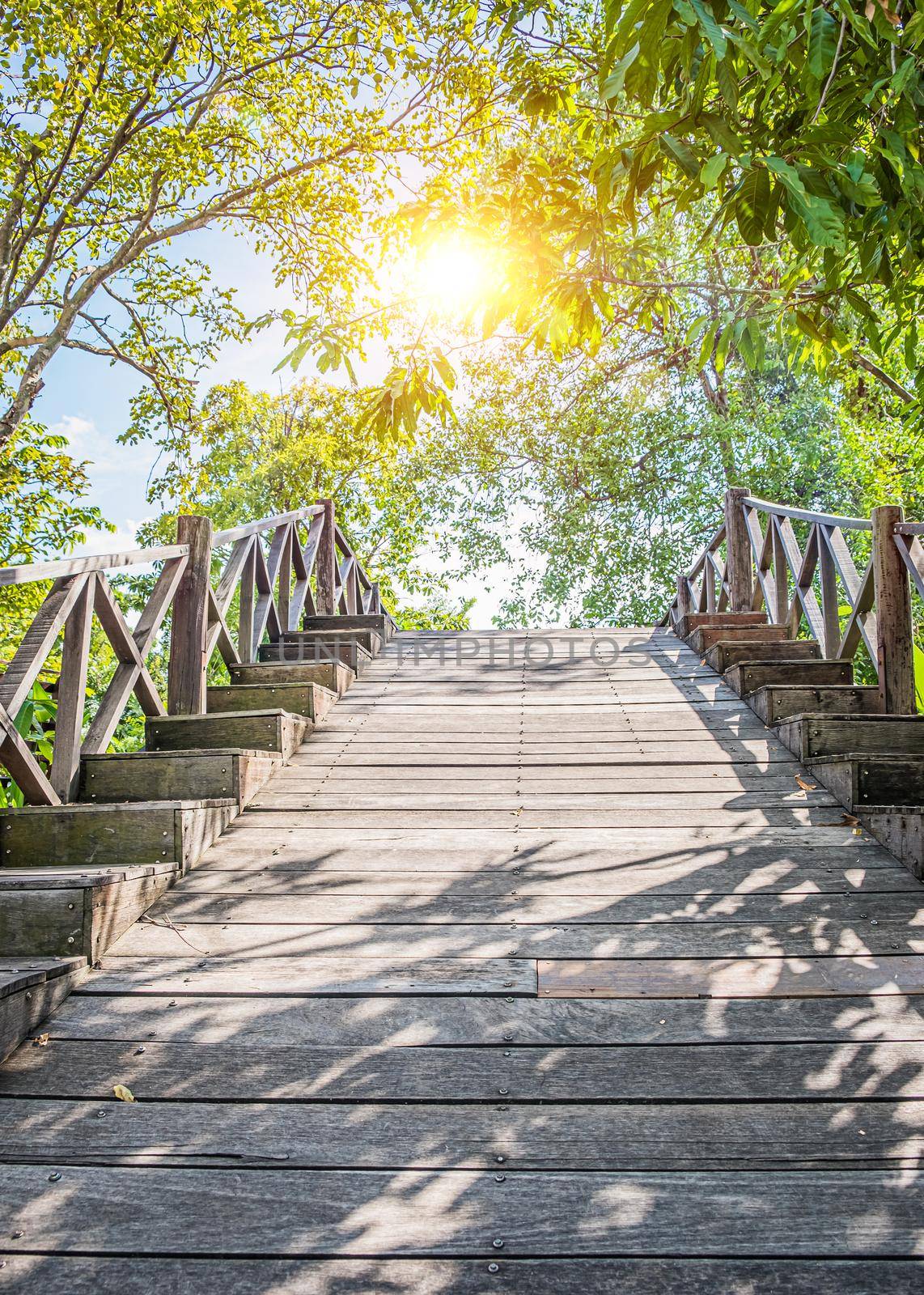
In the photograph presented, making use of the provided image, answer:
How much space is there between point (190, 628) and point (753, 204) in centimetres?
295

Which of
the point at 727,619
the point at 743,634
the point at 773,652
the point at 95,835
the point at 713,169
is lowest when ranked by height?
the point at 95,835

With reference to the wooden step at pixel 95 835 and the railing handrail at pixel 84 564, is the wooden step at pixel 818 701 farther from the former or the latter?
the railing handrail at pixel 84 564

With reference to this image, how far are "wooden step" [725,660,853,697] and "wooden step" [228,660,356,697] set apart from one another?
7.61ft

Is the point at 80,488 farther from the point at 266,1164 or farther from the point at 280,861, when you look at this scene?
the point at 266,1164

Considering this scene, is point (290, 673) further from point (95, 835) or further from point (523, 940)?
point (523, 940)

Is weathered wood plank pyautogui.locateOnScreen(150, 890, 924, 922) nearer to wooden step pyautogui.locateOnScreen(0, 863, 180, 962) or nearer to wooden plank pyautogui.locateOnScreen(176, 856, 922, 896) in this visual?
wooden plank pyautogui.locateOnScreen(176, 856, 922, 896)

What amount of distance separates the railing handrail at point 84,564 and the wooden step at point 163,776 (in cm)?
74

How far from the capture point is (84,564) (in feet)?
10.1

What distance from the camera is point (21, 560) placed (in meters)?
9.00

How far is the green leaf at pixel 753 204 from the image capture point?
2086 mm

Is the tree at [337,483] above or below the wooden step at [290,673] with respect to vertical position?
above

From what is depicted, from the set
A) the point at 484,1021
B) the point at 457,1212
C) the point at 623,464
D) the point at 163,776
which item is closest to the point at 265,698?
the point at 163,776

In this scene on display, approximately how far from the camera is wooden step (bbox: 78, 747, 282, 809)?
3199 millimetres

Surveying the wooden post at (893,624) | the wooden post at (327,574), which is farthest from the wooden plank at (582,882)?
the wooden post at (327,574)
